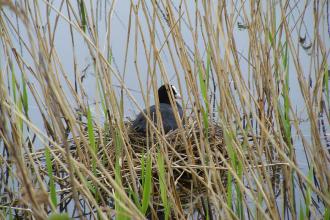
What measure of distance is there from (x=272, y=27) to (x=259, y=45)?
0.08 metres

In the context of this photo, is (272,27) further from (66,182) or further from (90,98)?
(90,98)

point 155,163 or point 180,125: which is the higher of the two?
point 180,125

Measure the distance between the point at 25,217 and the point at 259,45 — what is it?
101 cm

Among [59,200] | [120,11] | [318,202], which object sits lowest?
[318,202]

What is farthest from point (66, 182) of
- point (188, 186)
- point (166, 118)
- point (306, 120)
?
point (306, 120)

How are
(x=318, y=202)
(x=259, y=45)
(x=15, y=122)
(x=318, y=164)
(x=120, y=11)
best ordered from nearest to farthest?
(x=15, y=122)
(x=318, y=164)
(x=259, y=45)
(x=318, y=202)
(x=120, y=11)

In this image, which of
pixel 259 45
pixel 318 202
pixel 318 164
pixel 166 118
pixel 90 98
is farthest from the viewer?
pixel 90 98

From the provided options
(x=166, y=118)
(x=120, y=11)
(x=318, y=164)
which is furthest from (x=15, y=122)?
(x=120, y=11)

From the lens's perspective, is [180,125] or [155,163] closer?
[180,125]

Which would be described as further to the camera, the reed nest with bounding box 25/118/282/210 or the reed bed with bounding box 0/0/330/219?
the reed nest with bounding box 25/118/282/210

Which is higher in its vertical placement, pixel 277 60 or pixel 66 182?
pixel 277 60

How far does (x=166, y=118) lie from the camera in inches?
116

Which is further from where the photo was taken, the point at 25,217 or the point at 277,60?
the point at 25,217

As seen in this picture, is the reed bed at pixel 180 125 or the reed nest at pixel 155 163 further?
the reed nest at pixel 155 163
